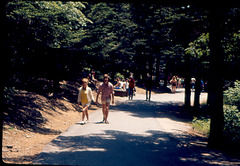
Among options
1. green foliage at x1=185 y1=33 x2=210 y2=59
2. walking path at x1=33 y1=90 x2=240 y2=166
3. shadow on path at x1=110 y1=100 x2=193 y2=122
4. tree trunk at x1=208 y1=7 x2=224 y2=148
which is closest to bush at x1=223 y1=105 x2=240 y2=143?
tree trunk at x1=208 y1=7 x2=224 y2=148

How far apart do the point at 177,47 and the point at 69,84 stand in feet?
31.6

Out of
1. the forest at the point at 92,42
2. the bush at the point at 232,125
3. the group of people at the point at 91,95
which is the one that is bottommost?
the bush at the point at 232,125

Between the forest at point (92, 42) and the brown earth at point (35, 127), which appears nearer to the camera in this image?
the brown earth at point (35, 127)

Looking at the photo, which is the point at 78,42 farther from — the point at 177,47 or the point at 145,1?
the point at 145,1

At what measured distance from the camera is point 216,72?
7.62 m

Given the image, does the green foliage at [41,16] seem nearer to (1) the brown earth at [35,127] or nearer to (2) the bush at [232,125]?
(1) the brown earth at [35,127]

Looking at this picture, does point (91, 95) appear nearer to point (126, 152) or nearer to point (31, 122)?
point (31, 122)

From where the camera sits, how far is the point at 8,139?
806 centimetres

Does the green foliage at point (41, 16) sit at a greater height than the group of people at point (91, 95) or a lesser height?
greater

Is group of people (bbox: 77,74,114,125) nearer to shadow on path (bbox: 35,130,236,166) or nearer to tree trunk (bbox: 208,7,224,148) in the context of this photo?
shadow on path (bbox: 35,130,236,166)

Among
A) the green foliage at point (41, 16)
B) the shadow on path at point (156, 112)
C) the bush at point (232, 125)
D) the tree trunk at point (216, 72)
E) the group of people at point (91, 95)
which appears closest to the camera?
the tree trunk at point (216, 72)

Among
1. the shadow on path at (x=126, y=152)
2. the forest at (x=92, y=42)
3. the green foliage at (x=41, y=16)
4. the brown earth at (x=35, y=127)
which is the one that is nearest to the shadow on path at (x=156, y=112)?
the forest at (x=92, y=42)

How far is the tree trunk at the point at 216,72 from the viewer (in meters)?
7.40

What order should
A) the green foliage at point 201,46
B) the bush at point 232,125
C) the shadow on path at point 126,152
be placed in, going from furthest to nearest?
the green foliage at point 201,46, the bush at point 232,125, the shadow on path at point 126,152
